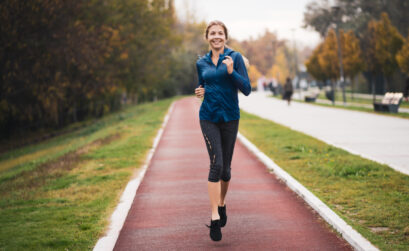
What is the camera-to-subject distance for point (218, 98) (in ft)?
16.6

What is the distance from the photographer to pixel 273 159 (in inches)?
421

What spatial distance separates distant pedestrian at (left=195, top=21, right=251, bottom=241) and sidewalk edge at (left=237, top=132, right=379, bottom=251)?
1.26m

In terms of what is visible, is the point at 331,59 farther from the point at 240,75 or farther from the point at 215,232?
the point at 215,232

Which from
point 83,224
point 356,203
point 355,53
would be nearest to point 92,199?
point 83,224

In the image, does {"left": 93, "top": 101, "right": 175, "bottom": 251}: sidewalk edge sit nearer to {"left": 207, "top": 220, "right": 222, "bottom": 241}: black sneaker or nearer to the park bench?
{"left": 207, "top": 220, "right": 222, "bottom": 241}: black sneaker

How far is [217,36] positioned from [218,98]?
0.62 m

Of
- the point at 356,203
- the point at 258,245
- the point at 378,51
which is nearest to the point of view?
the point at 258,245

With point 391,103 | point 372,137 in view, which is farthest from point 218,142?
point 391,103

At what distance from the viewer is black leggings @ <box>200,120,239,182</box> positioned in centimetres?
507

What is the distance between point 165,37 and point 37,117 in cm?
1771

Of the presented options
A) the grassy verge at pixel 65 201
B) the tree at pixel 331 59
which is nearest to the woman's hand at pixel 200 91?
the grassy verge at pixel 65 201

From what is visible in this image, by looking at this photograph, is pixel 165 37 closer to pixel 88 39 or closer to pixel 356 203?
pixel 88 39

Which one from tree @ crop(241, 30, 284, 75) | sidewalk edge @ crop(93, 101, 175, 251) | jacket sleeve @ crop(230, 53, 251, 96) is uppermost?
tree @ crop(241, 30, 284, 75)

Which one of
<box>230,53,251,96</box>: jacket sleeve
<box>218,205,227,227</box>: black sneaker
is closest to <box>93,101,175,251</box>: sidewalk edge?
<box>218,205,227,227</box>: black sneaker
